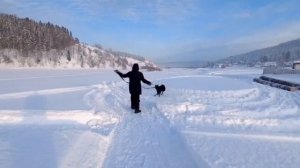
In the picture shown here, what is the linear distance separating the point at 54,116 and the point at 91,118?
115 cm

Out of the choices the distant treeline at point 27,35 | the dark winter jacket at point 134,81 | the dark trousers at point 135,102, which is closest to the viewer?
the dark trousers at point 135,102

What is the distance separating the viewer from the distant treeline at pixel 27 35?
80.4 meters

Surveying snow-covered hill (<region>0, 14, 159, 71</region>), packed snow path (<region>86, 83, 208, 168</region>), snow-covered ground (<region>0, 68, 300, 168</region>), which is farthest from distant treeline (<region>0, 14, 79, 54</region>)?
packed snow path (<region>86, 83, 208, 168</region>)

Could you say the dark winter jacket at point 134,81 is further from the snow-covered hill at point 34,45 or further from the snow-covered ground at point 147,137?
the snow-covered hill at point 34,45

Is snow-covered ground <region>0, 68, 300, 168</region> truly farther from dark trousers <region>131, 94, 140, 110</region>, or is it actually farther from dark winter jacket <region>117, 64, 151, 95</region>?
dark winter jacket <region>117, 64, 151, 95</region>

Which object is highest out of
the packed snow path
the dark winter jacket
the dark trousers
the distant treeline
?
the distant treeline

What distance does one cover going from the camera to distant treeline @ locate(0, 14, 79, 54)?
80.4 meters

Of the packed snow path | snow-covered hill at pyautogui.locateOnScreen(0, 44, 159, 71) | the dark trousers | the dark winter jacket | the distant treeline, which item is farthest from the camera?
the distant treeline

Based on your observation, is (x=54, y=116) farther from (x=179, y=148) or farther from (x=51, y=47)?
(x=51, y=47)

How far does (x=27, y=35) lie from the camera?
279 feet

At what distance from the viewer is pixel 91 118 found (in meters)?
9.50

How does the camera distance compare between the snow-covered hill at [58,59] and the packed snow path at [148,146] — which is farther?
the snow-covered hill at [58,59]

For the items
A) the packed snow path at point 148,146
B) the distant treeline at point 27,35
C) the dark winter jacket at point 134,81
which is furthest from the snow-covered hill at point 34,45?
the packed snow path at point 148,146

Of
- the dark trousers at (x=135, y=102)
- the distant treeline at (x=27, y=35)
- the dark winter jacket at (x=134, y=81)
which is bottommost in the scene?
the dark trousers at (x=135, y=102)
